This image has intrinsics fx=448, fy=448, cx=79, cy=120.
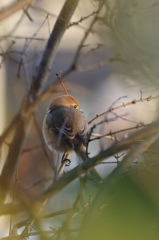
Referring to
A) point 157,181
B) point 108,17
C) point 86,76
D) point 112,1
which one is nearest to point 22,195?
point 157,181

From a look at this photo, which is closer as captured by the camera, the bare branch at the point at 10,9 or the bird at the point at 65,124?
the bare branch at the point at 10,9

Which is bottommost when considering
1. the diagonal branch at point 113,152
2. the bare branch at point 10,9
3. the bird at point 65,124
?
the diagonal branch at point 113,152

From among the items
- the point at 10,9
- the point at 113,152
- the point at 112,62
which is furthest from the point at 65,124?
the point at 10,9

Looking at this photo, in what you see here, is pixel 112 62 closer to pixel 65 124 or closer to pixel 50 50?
pixel 50 50

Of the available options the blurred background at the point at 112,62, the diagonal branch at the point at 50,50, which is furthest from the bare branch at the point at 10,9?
the diagonal branch at the point at 50,50

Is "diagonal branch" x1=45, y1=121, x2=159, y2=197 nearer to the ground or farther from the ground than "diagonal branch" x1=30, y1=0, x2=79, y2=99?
nearer to the ground

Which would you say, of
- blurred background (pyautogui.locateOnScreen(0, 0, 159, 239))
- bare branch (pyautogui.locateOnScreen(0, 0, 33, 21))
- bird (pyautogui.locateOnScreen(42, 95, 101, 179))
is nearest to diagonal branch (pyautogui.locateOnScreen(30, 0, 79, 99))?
blurred background (pyautogui.locateOnScreen(0, 0, 159, 239))

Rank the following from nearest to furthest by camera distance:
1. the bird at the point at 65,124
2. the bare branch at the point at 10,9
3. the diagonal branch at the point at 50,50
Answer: the bare branch at the point at 10,9 < the diagonal branch at the point at 50,50 < the bird at the point at 65,124

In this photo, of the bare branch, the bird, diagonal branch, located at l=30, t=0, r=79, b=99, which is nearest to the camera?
the bare branch

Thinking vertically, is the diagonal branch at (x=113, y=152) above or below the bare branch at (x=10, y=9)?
below

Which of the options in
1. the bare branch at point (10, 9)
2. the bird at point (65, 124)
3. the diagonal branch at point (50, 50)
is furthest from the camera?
the bird at point (65, 124)

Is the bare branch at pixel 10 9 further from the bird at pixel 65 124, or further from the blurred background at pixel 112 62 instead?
the bird at pixel 65 124

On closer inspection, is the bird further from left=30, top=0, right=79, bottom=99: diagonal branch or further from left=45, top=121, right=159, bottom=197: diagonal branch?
left=45, top=121, right=159, bottom=197: diagonal branch
